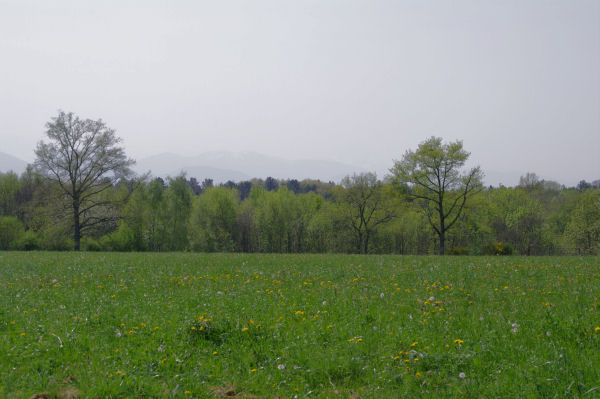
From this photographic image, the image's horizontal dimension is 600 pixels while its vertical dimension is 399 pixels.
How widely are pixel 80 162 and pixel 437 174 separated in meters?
40.1

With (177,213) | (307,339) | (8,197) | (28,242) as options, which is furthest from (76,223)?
(307,339)

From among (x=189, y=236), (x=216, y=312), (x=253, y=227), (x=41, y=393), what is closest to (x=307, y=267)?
(x=216, y=312)

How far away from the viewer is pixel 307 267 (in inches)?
623

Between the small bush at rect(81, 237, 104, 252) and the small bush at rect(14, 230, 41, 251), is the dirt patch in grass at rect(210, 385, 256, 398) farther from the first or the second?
the small bush at rect(14, 230, 41, 251)

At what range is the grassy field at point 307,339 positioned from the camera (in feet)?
17.2

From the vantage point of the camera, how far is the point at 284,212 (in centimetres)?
7556

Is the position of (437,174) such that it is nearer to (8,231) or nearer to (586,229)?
(586,229)

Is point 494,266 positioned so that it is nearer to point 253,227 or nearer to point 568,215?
point 253,227

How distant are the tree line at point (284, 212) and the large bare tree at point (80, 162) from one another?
0.35ft

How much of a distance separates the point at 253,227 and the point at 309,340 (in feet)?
247

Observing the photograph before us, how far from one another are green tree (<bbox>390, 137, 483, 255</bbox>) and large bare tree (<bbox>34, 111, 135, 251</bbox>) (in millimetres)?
32106

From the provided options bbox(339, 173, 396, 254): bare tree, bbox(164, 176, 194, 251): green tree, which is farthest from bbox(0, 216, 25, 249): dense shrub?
bbox(339, 173, 396, 254): bare tree

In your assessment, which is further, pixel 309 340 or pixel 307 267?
pixel 307 267

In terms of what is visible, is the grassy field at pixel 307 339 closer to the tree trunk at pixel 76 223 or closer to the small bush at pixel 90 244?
the tree trunk at pixel 76 223
